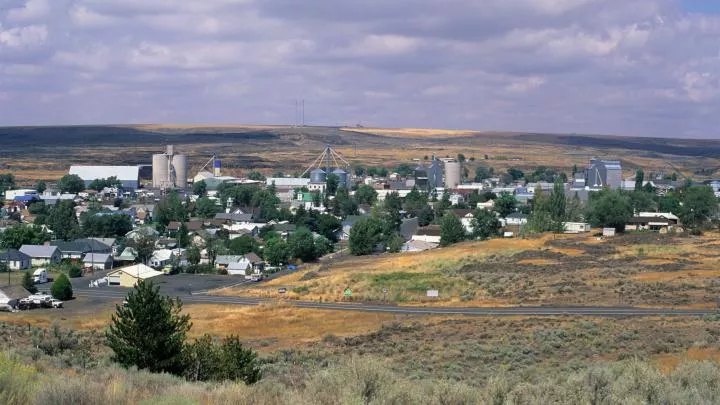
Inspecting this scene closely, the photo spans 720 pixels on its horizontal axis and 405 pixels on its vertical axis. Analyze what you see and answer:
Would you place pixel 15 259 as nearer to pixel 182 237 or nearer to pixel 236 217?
pixel 182 237

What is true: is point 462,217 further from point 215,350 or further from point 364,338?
point 215,350

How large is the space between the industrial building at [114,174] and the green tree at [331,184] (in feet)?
86.9

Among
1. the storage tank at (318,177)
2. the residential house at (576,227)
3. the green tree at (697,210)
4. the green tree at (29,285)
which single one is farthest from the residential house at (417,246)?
the storage tank at (318,177)

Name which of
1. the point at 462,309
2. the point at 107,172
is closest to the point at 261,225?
the point at 462,309

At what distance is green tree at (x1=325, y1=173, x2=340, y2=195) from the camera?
9931cm

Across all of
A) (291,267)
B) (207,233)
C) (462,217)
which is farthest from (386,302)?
(462,217)

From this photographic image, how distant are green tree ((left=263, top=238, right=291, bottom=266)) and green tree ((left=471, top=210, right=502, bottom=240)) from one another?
1538cm

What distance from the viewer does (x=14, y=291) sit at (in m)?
38.7

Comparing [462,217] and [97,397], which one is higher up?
[97,397]

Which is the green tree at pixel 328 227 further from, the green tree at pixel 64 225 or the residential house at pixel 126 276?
the residential house at pixel 126 276

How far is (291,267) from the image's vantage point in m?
53.4

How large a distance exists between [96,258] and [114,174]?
207ft

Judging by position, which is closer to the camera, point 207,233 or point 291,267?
point 291,267

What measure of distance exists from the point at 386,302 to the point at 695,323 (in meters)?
13.8
